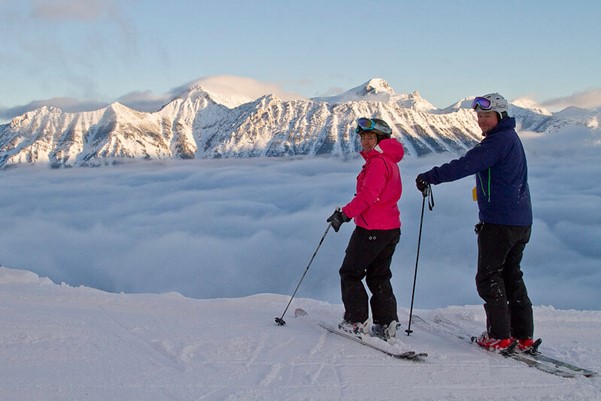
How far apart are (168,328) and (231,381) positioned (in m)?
1.61

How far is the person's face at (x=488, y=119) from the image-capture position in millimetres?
4867

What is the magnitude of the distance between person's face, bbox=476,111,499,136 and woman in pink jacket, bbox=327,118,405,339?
75 cm

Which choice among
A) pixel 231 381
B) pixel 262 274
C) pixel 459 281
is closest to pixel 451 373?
pixel 231 381

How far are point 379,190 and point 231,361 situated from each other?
1948mm

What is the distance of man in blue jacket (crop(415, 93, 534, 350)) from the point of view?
4.75 metres

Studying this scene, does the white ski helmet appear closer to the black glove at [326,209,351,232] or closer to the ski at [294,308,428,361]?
the black glove at [326,209,351,232]

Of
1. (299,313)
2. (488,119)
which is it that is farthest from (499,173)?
(299,313)

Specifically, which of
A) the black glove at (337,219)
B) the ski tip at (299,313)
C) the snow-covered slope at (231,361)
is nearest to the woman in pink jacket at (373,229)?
the black glove at (337,219)

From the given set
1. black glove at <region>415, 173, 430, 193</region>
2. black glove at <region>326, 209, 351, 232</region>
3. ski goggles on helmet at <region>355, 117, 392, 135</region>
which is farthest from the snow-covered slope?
ski goggles on helmet at <region>355, 117, 392, 135</region>

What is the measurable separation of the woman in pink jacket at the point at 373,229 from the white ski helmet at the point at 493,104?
79cm

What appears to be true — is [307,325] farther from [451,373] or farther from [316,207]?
[316,207]

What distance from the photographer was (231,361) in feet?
14.3

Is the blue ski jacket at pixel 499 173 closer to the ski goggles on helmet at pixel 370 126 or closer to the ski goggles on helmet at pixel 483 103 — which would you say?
the ski goggles on helmet at pixel 483 103

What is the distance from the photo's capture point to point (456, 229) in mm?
148875
